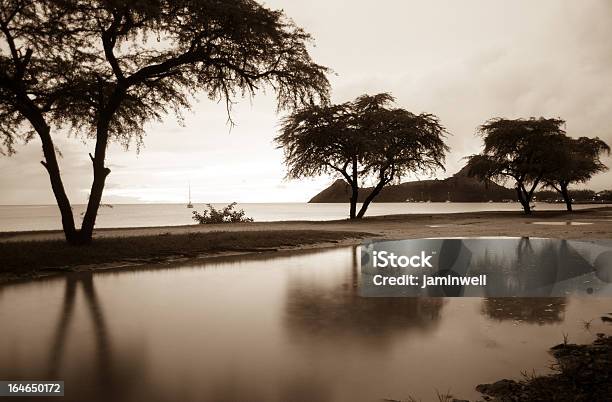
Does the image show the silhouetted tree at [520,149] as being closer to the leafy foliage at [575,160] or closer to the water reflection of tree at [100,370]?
the leafy foliage at [575,160]

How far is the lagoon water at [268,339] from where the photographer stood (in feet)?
16.3

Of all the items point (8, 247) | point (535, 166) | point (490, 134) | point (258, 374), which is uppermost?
point (490, 134)

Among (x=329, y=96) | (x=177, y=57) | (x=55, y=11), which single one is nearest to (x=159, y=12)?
(x=177, y=57)

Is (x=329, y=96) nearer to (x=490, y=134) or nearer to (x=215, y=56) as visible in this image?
(x=215, y=56)

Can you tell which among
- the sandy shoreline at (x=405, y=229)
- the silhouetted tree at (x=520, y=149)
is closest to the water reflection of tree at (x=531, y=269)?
the sandy shoreline at (x=405, y=229)

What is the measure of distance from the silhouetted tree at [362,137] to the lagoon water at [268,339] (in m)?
25.0

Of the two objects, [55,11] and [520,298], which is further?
[55,11]

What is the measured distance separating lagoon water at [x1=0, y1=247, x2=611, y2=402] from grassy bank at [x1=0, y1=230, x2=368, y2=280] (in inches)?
67.7

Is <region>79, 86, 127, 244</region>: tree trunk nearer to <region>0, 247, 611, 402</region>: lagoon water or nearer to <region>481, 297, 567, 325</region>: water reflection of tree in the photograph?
<region>0, 247, 611, 402</region>: lagoon water

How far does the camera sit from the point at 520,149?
146ft

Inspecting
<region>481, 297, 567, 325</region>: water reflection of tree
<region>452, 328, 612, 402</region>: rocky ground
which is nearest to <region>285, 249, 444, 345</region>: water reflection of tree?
<region>481, 297, 567, 325</region>: water reflection of tree

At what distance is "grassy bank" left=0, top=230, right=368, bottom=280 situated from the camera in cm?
1268

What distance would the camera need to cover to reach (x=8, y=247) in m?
14.1

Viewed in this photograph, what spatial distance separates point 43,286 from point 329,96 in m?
12.1
